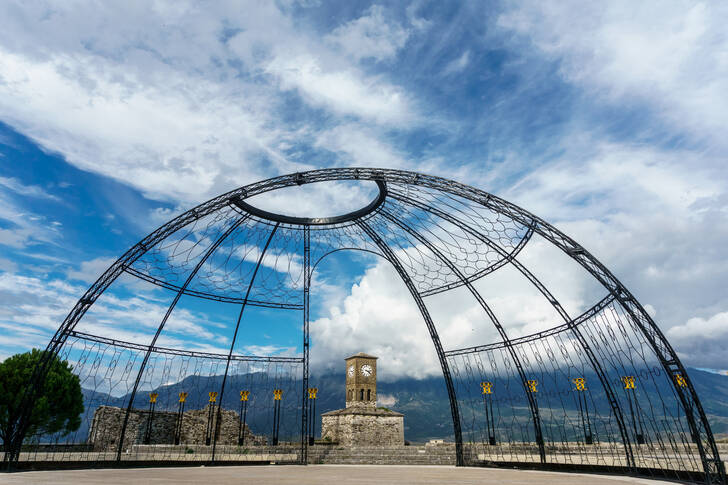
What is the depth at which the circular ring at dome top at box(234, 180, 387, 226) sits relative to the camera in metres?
19.6

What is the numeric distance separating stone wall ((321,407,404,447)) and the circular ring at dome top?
97.8 feet

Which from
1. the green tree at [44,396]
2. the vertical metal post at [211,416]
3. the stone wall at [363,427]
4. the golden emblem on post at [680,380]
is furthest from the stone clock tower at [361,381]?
the golden emblem on post at [680,380]

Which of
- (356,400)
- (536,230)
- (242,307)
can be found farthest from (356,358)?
(536,230)

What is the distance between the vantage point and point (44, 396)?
31.1 m

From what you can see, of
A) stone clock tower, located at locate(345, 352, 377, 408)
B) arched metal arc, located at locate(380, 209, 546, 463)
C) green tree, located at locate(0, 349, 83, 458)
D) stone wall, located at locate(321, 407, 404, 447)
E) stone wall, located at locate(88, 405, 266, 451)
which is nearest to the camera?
arched metal arc, located at locate(380, 209, 546, 463)

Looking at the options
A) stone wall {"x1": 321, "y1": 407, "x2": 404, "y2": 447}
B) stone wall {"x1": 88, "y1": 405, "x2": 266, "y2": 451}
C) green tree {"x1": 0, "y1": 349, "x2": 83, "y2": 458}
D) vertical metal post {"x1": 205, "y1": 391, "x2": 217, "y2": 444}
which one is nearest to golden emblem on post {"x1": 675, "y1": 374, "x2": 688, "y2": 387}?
vertical metal post {"x1": 205, "y1": 391, "x2": 217, "y2": 444}

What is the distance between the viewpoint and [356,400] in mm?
53562

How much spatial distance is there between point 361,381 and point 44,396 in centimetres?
3406

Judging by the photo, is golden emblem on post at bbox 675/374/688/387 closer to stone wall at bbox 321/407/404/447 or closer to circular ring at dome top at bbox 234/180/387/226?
circular ring at dome top at bbox 234/180/387/226

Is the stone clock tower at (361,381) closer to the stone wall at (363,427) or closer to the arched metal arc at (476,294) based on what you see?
the stone wall at (363,427)

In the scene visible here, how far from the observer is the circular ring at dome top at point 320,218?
19.6 metres

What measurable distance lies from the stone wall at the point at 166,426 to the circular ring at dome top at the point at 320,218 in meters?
21.6

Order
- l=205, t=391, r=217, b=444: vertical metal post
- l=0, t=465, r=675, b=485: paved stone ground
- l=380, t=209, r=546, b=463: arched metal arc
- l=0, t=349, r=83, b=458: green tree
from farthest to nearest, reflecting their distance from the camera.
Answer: l=0, t=349, r=83, b=458: green tree
l=205, t=391, r=217, b=444: vertical metal post
l=380, t=209, r=546, b=463: arched metal arc
l=0, t=465, r=675, b=485: paved stone ground

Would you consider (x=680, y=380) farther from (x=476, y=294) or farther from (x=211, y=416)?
(x=211, y=416)
